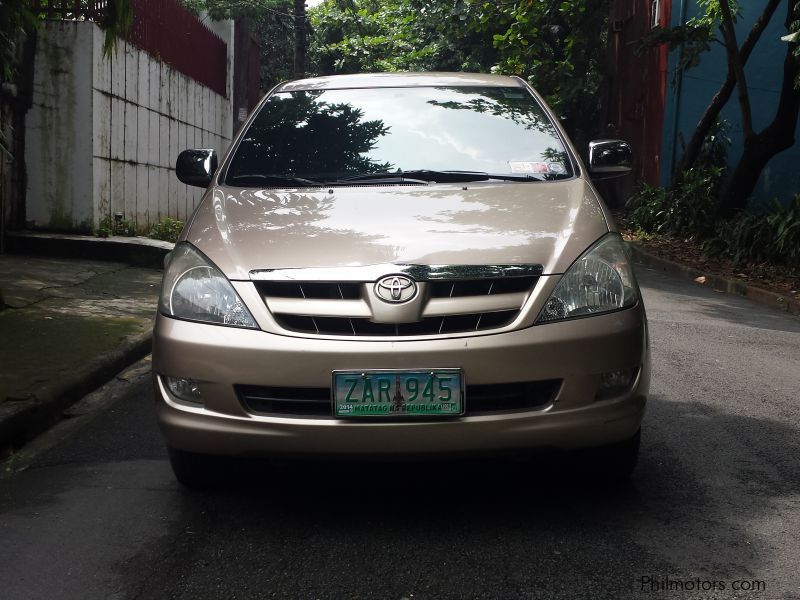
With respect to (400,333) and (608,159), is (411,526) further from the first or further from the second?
(608,159)

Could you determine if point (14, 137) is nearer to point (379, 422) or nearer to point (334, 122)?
point (334, 122)

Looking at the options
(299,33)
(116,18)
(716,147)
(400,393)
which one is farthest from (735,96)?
(400,393)

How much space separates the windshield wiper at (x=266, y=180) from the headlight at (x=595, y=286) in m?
1.25

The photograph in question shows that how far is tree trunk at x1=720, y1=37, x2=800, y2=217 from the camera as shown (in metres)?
12.8

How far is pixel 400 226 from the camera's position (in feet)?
11.8

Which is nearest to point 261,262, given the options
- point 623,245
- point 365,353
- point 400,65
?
point 365,353

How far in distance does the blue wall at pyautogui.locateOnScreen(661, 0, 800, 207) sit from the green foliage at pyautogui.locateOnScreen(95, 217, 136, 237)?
8.60m

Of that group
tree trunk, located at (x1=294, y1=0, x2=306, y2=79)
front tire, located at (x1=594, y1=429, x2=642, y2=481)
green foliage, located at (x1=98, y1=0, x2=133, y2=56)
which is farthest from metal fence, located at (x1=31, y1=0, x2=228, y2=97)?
front tire, located at (x1=594, y1=429, x2=642, y2=481)

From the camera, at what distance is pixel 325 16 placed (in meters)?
34.4

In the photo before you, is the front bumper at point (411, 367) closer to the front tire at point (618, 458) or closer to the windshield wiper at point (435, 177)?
the front tire at point (618, 458)

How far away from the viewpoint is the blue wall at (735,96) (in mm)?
14523

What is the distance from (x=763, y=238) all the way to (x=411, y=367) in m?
9.95

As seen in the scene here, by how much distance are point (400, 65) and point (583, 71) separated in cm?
719

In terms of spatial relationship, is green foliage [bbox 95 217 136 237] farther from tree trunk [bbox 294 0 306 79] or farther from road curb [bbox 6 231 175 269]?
tree trunk [bbox 294 0 306 79]
